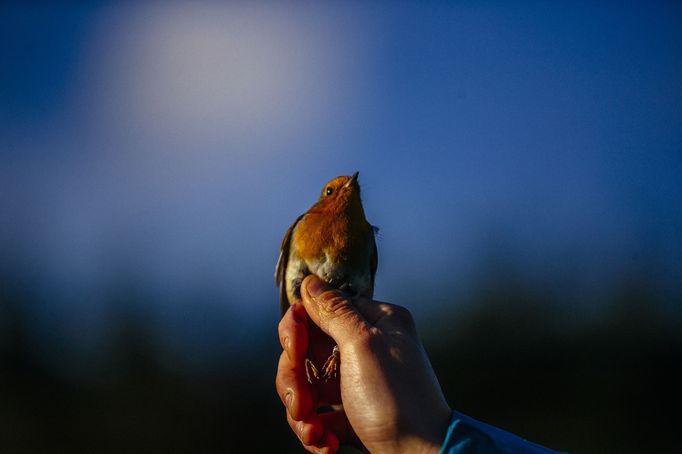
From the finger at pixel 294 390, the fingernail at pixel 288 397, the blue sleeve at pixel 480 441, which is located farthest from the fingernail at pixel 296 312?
the blue sleeve at pixel 480 441

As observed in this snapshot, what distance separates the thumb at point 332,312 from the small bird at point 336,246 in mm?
207

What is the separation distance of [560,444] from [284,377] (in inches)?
313

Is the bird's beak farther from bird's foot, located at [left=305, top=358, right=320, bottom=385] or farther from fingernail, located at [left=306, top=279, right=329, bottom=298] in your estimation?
bird's foot, located at [left=305, top=358, right=320, bottom=385]

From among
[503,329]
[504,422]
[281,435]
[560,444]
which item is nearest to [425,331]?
[503,329]

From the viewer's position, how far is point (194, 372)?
12594mm

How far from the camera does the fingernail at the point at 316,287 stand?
11.3 feet

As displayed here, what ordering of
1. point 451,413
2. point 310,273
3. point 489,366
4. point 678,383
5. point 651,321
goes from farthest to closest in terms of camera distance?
1. point 651,321
2. point 489,366
3. point 678,383
4. point 310,273
5. point 451,413

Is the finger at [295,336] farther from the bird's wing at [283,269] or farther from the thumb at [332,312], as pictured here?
the bird's wing at [283,269]

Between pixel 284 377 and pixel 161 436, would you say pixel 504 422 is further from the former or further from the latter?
pixel 284 377

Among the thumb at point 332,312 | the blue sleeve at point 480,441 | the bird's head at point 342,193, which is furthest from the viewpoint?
the bird's head at point 342,193

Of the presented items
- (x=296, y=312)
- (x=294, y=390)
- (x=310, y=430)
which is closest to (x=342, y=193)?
(x=296, y=312)

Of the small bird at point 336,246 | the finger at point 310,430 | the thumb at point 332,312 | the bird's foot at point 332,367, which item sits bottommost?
the finger at point 310,430

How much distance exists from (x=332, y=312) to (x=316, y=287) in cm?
47

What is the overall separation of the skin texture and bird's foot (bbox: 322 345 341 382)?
0.17m
